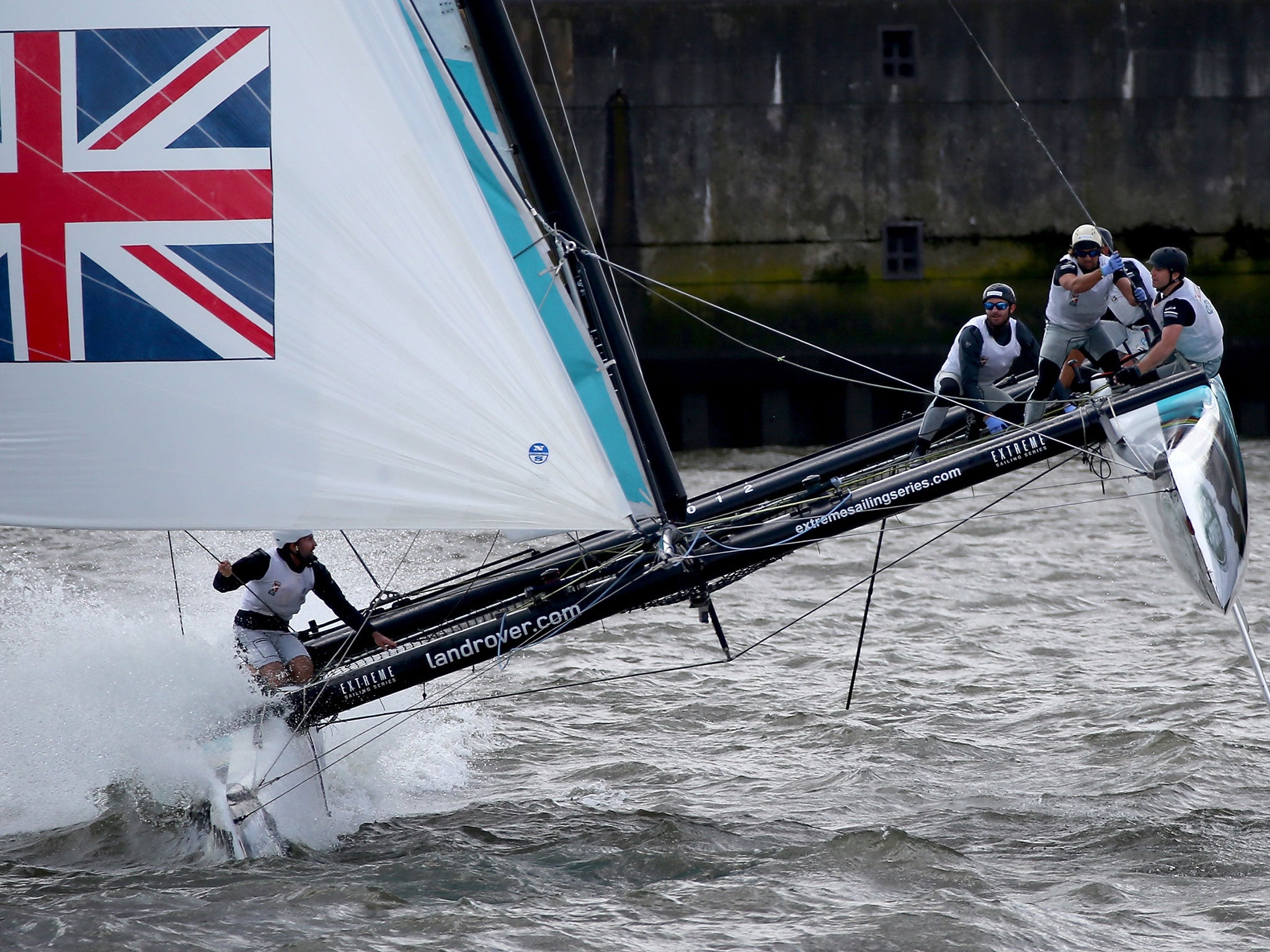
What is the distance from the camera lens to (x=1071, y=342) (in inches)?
281

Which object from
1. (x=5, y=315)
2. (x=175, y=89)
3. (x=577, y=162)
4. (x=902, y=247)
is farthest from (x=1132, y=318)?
(x=902, y=247)

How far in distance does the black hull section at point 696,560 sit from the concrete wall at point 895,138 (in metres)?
12.9

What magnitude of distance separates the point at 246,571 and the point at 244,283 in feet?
5.57

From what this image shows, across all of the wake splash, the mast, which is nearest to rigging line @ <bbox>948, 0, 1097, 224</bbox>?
the mast

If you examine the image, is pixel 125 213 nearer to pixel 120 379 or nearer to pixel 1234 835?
pixel 120 379

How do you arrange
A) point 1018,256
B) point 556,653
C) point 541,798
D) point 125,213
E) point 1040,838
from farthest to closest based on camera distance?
1. point 1018,256
2. point 556,653
3. point 541,798
4. point 1040,838
5. point 125,213

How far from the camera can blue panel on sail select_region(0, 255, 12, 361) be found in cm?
562

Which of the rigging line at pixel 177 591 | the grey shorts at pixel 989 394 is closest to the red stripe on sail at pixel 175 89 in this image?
the rigging line at pixel 177 591

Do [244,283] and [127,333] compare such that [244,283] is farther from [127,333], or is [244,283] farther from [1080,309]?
[1080,309]

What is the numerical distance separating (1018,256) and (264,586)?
580 inches

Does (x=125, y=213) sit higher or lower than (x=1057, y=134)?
lower

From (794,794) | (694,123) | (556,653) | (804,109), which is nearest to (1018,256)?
(804,109)

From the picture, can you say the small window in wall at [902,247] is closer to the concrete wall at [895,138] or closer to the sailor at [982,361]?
the concrete wall at [895,138]

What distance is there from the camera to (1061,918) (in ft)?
19.1
